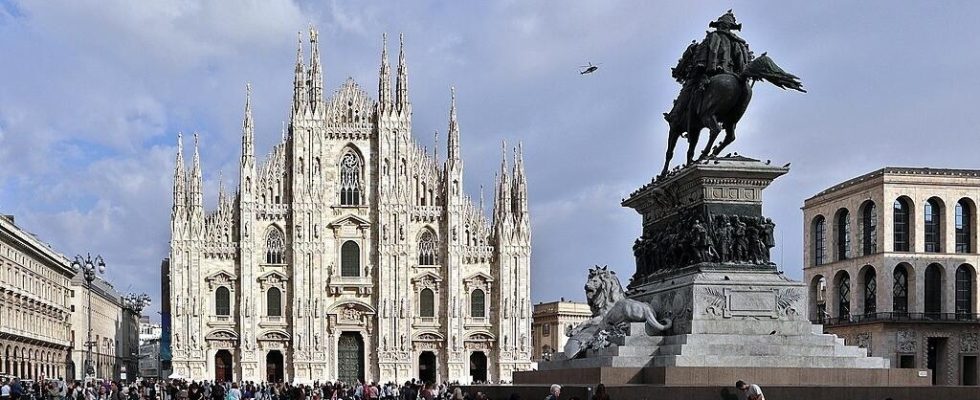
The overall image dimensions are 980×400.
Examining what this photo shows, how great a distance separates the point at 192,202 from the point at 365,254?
945 cm

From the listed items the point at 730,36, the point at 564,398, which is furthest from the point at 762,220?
the point at 564,398

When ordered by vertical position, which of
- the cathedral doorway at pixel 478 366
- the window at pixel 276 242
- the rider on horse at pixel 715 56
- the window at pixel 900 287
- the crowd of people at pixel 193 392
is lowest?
the cathedral doorway at pixel 478 366

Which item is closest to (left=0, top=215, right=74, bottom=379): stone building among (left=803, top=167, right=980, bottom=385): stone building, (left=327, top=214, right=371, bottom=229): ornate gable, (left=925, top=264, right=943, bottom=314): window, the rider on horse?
(left=327, top=214, right=371, bottom=229): ornate gable

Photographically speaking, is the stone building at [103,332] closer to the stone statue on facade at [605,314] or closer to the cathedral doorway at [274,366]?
the cathedral doorway at [274,366]

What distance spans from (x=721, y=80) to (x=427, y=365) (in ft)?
188

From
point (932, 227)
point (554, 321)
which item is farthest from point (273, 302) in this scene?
point (554, 321)

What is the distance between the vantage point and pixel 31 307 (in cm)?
7194

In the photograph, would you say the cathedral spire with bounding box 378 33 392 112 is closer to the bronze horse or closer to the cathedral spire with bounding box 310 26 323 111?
the cathedral spire with bounding box 310 26 323 111

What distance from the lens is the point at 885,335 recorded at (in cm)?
6662

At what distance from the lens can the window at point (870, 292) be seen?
69.2 metres

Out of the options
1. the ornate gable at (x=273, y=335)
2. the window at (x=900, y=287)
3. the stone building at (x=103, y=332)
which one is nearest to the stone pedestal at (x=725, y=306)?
the window at (x=900, y=287)

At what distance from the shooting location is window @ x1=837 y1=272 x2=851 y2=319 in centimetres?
7250

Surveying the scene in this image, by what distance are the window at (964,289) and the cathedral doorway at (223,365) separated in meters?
37.1

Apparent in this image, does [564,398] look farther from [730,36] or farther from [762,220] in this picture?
[730,36]
